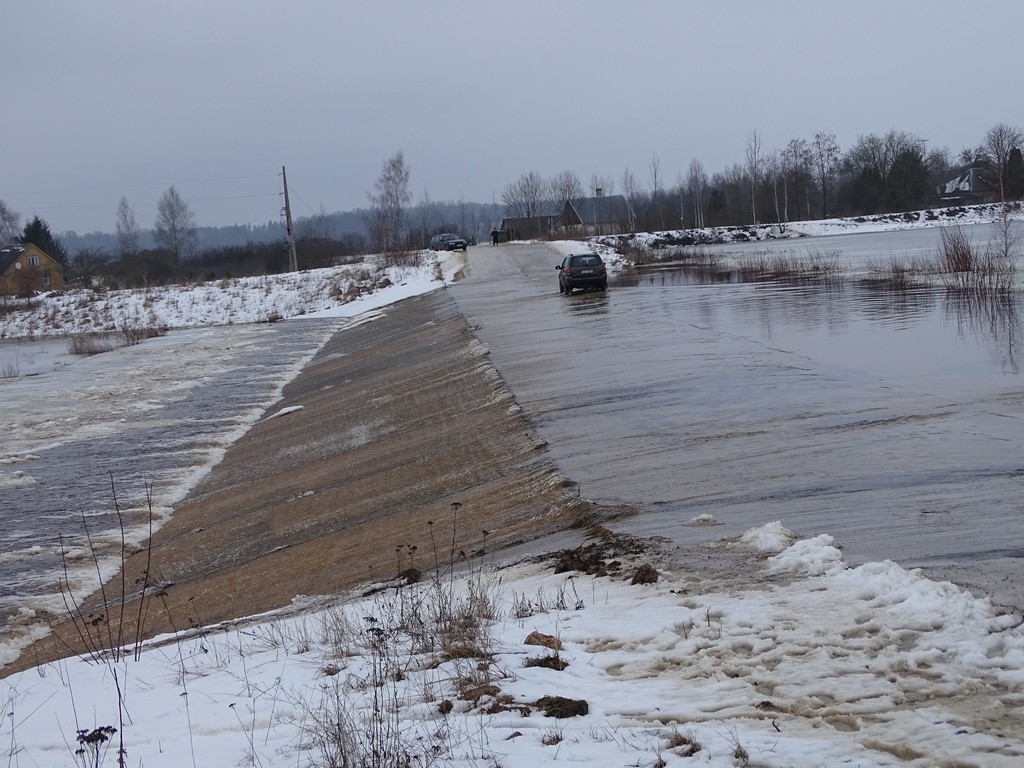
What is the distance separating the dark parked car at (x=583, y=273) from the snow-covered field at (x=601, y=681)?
29386 millimetres

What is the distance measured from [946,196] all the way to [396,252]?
2802 inches

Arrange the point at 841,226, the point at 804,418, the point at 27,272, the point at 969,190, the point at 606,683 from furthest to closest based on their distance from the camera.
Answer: the point at 969,190
the point at 841,226
the point at 27,272
the point at 804,418
the point at 606,683

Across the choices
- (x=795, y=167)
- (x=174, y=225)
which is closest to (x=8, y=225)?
(x=174, y=225)

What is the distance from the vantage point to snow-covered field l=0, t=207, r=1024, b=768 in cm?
485

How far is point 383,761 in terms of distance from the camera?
191 inches

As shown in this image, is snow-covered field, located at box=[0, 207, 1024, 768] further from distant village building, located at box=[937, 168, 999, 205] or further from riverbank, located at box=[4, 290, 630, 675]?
distant village building, located at box=[937, 168, 999, 205]

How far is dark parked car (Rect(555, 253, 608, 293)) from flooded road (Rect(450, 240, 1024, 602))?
387 inches

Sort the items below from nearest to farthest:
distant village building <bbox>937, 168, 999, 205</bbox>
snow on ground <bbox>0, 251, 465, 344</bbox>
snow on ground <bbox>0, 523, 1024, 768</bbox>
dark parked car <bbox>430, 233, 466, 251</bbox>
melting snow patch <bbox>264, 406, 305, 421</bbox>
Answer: snow on ground <bbox>0, 523, 1024, 768</bbox> < melting snow patch <bbox>264, 406, 305, 421</bbox> < snow on ground <bbox>0, 251, 465, 344</bbox> < dark parked car <bbox>430, 233, 466, 251</bbox> < distant village building <bbox>937, 168, 999, 205</bbox>

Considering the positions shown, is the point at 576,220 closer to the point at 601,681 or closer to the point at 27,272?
the point at 27,272

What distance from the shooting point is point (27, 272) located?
7581 centimetres

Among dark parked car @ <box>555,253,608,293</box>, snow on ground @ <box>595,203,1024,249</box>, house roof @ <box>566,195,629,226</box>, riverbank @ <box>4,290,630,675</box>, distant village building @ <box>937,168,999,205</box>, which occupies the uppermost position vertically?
house roof @ <box>566,195,629,226</box>

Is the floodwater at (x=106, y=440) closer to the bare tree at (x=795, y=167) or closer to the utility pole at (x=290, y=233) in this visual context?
the utility pole at (x=290, y=233)

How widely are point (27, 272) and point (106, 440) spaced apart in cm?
5973

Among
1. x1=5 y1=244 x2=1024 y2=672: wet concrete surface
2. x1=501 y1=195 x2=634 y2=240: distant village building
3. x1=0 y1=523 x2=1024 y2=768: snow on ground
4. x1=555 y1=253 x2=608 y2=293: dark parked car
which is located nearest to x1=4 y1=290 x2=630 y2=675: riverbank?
x1=5 y1=244 x2=1024 y2=672: wet concrete surface
